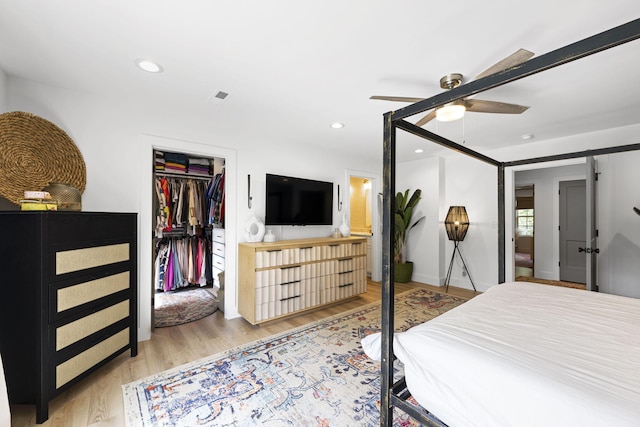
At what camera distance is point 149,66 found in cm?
184

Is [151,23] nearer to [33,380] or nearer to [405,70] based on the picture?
[405,70]

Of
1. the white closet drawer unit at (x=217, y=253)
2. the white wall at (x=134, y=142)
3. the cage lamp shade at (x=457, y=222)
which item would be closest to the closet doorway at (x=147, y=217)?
the white wall at (x=134, y=142)

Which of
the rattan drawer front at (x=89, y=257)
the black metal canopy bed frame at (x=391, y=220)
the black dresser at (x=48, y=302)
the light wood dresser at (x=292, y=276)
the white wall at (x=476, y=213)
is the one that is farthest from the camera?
the white wall at (x=476, y=213)

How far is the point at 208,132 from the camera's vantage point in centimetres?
293

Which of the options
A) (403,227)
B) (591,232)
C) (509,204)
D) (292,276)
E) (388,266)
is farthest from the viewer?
(403,227)

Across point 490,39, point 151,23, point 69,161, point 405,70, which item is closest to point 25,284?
point 69,161

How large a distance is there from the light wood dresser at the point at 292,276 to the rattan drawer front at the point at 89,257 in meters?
1.14

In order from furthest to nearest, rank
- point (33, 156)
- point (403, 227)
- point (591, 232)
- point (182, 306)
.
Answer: point (403, 227), point (182, 306), point (591, 232), point (33, 156)

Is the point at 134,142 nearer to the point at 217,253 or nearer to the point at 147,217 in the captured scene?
the point at 147,217

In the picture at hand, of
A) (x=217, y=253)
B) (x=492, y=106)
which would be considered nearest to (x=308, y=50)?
(x=492, y=106)

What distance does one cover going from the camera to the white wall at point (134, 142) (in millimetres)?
2188

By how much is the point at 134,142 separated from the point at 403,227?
162 inches

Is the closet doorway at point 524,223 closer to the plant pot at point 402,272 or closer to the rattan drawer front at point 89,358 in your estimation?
the plant pot at point 402,272

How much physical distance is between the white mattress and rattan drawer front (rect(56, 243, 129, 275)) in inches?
75.8
